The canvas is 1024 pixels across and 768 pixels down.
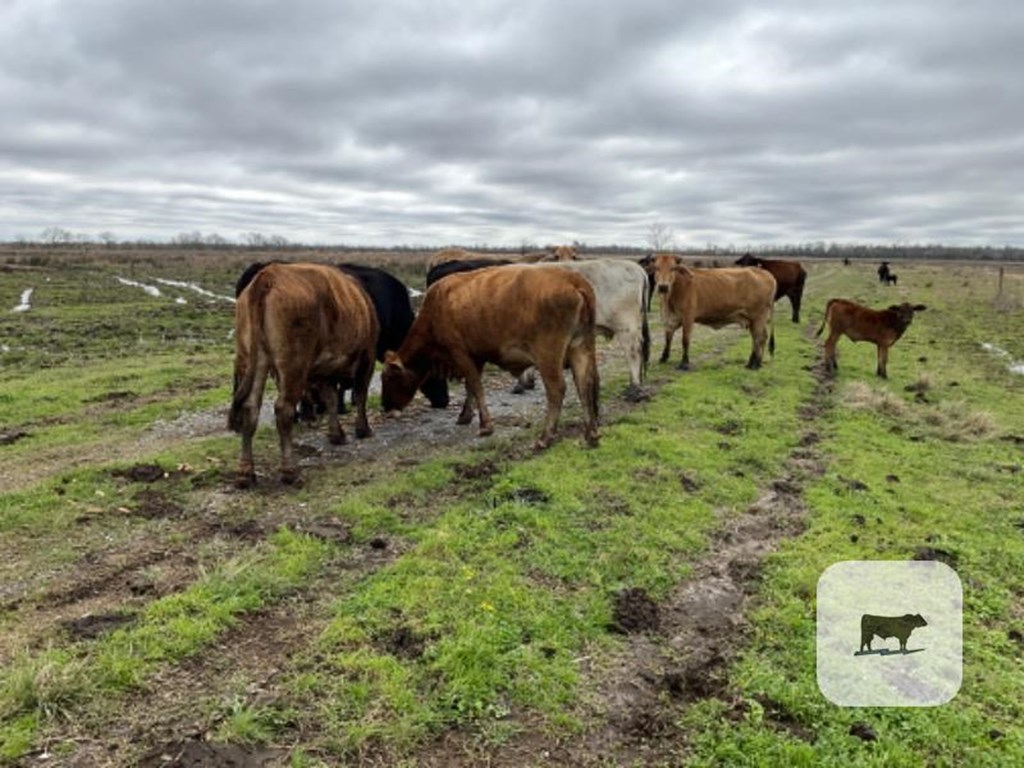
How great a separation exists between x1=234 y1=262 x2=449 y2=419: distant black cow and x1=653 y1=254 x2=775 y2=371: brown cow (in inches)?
242

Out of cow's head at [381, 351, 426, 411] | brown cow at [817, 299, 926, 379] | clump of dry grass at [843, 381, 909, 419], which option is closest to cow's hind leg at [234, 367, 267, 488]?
cow's head at [381, 351, 426, 411]

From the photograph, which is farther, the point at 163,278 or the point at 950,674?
the point at 163,278

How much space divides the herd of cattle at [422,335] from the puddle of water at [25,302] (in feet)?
73.6

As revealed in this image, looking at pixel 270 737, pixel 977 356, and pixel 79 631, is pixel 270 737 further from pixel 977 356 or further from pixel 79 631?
pixel 977 356

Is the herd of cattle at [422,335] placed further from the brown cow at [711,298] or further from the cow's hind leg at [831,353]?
the cow's hind leg at [831,353]

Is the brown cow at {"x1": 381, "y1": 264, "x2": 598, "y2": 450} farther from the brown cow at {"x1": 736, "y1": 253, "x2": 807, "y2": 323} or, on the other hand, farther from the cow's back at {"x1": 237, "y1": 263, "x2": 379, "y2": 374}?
the brown cow at {"x1": 736, "y1": 253, "x2": 807, "y2": 323}

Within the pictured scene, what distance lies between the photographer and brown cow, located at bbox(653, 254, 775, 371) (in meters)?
15.0

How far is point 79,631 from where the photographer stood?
14.1ft

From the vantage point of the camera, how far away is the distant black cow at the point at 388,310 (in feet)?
34.5

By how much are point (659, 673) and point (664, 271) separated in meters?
11.6

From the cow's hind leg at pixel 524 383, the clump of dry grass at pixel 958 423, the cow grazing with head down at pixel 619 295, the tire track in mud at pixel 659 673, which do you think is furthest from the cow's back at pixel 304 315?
the clump of dry grass at pixel 958 423

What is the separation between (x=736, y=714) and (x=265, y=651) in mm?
2789

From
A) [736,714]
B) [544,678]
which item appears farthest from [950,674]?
[544,678]


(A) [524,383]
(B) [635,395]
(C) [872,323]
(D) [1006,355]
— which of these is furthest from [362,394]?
(D) [1006,355]
